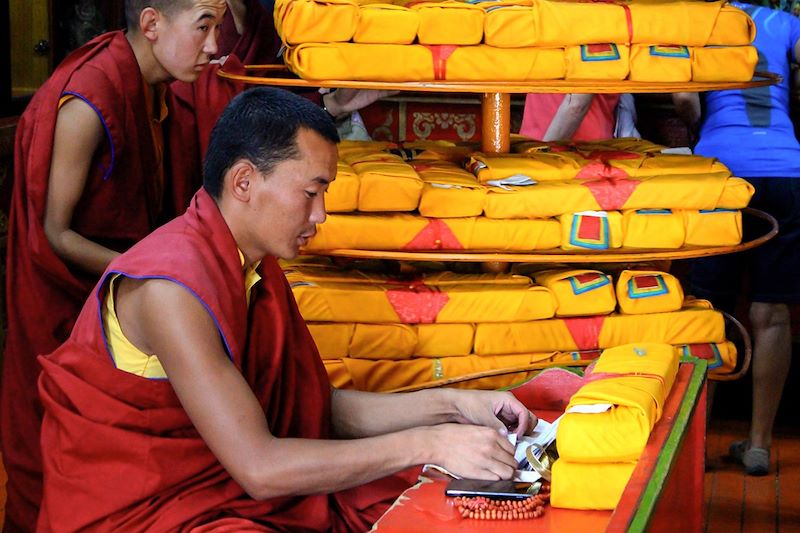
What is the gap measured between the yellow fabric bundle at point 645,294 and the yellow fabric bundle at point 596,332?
2 cm

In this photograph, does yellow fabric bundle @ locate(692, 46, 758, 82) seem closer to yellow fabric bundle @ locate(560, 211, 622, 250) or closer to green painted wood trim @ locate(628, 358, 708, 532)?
yellow fabric bundle @ locate(560, 211, 622, 250)

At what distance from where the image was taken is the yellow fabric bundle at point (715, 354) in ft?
10.3

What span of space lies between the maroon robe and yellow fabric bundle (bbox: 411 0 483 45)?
0.92 m

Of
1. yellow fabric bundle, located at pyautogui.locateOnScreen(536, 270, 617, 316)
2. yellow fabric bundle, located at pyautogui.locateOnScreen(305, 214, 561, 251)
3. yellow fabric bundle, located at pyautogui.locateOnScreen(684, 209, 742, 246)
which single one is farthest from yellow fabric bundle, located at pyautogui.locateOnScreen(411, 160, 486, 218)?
yellow fabric bundle, located at pyautogui.locateOnScreen(684, 209, 742, 246)

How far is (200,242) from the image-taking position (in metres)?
2.05

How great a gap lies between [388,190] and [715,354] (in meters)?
0.97

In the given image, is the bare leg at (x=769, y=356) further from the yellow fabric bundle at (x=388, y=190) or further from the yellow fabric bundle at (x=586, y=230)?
the yellow fabric bundle at (x=388, y=190)

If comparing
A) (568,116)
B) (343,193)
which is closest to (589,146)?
(568,116)

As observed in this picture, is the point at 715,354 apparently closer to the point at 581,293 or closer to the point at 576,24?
the point at 581,293

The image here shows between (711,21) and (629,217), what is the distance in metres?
0.51

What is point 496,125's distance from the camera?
327 cm

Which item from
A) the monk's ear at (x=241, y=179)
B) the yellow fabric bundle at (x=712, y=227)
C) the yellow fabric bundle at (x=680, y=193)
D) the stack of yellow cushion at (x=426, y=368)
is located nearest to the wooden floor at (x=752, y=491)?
the stack of yellow cushion at (x=426, y=368)

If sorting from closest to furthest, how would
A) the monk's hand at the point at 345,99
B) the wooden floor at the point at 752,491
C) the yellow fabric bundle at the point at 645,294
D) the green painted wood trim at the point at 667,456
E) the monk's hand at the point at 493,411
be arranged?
1. the green painted wood trim at the point at 667,456
2. the monk's hand at the point at 493,411
3. the yellow fabric bundle at the point at 645,294
4. the wooden floor at the point at 752,491
5. the monk's hand at the point at 345,99

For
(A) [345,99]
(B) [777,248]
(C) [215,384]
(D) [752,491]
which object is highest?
(A) [345,99]
